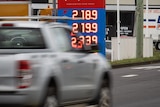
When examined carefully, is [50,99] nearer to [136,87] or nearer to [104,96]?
[104,96]

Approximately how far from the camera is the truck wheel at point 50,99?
31.0ft

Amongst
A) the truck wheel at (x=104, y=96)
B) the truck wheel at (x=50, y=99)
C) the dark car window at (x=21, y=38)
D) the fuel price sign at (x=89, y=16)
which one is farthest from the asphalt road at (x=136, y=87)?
the dark car window at (x=21, y=38)

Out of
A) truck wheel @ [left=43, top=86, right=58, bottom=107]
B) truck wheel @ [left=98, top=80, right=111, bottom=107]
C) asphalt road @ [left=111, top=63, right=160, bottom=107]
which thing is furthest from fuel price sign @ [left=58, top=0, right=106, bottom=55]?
truck wheel @ [left=43, top=86, right=58, bottom=107]

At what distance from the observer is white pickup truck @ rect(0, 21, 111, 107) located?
902 centimetres

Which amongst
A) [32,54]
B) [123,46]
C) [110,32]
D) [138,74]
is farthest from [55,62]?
[110,32]

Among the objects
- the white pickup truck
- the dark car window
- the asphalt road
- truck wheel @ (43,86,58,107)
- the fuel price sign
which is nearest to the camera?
the white pickup truck

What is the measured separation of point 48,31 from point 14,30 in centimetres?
58

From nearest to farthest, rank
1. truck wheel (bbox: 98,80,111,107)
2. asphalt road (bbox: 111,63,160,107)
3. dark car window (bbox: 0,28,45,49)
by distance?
dark car window (bbox: 0,28,45,49)
truck wheel (bbox: 98,80,111,107)
asphalt road (bbox: 111,63,160,107)

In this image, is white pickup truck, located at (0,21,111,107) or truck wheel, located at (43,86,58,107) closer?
white pickup truck, located at (0,21,111,107)

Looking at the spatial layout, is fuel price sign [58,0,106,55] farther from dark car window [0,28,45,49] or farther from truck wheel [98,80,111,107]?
dark car window [0,28,45,49]

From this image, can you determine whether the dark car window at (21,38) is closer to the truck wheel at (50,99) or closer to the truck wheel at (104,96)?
the truck wheel at (50,99)

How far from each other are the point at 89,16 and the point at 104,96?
556 inches

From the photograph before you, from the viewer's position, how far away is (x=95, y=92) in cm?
1134

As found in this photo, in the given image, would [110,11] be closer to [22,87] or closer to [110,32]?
[110,32]
